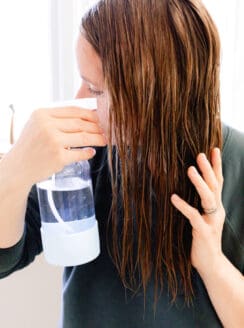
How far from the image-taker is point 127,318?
70 centimetres

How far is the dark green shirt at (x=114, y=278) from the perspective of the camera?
0.66 metres

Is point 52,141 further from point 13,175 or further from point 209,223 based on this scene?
point 209,223

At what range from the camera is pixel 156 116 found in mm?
590

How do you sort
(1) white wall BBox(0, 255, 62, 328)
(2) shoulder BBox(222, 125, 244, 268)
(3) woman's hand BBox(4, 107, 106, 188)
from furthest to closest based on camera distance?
(1) white wall BBox(0, 255, 62, 328)
(2) shoulder BBox(222, 125, 244, 268)
(3) woman's hand BBox(4, 107, 106, 188)

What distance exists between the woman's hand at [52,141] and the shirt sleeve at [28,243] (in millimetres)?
185

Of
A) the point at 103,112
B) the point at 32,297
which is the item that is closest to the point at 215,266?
the point at 103,112

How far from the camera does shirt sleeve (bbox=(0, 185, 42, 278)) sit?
68cm

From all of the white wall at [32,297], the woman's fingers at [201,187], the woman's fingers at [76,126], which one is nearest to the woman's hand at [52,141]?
the woman's fingers at [76,126]

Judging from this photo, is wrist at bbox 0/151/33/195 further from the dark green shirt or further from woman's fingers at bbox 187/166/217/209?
woman's fingers at bbox 187/166/217/209

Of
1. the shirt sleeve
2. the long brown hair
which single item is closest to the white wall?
the shirt sleeve

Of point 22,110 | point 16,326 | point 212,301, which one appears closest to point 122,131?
point 212,301

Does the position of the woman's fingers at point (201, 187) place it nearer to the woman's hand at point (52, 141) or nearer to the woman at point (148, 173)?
the woman at point (148, 173)

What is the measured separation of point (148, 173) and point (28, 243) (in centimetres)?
30

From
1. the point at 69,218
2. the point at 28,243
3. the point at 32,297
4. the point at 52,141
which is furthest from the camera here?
the point at 32,297
